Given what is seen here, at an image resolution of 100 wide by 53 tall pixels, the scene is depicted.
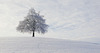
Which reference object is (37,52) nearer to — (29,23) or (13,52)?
(13,52)

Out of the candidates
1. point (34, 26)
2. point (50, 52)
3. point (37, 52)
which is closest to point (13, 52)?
point (37, 52)

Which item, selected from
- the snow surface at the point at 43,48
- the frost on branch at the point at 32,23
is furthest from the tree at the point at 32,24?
the snow surface at the point at 43,48

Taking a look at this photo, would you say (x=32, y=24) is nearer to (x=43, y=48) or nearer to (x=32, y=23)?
(x=32, y=23)

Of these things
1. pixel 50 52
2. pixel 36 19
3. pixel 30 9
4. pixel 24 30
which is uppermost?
pixel 30 9

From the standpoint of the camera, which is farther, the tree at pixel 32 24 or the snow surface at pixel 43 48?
the tree at pixel 32 24

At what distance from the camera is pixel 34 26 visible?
37281mm

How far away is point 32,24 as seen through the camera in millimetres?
36938

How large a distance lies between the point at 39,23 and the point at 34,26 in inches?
61.6

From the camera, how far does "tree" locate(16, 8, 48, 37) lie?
3719 centimetres

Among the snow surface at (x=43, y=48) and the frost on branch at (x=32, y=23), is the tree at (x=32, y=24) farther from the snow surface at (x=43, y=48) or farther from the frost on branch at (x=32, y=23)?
the snow surface at (x=43, y=48)

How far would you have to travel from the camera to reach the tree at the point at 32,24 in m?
37.2

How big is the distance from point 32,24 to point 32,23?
9.8 inches

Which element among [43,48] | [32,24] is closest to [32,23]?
[32,24]

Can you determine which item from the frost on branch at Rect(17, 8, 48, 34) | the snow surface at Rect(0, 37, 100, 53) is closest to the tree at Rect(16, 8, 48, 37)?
the frost on branch at Rect(17, 8, 48, 34)
